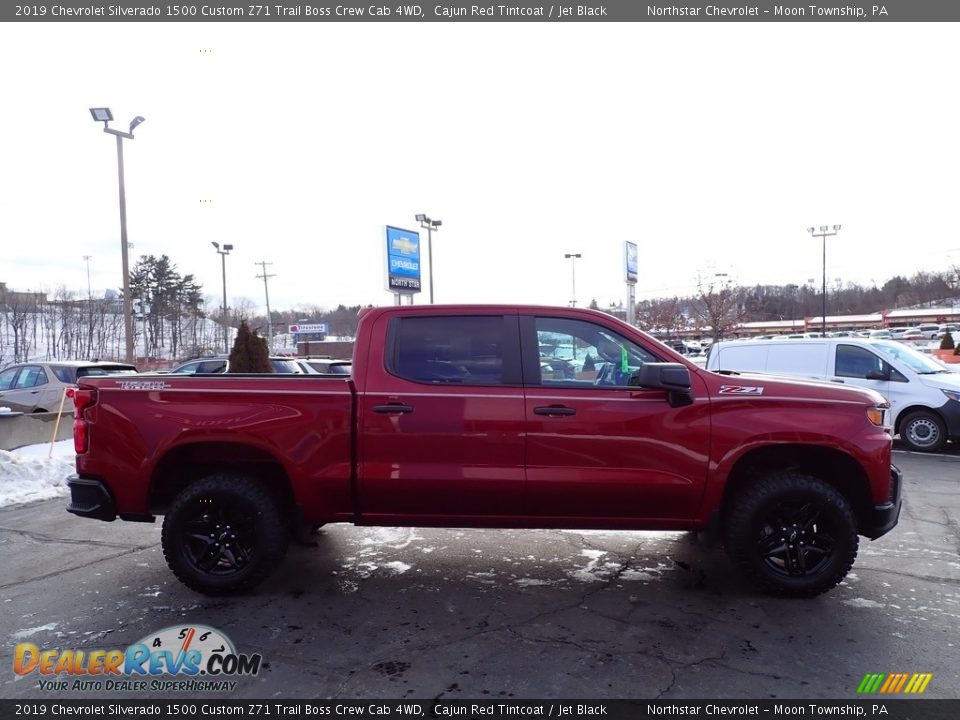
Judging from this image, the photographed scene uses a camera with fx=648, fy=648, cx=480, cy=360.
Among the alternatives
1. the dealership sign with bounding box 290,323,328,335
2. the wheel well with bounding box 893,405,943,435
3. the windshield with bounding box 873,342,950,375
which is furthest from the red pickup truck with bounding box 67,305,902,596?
the dealership sign with bounding box 290,323,328,335

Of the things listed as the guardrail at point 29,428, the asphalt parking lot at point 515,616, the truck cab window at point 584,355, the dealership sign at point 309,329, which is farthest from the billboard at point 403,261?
the dealership sign at point 309,329

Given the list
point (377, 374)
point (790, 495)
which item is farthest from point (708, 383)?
point (377, 374)

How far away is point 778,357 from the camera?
11.3m

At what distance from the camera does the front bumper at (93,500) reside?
4.43 meters

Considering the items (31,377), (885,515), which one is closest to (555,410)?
(885,515)

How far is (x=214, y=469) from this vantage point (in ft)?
15.3

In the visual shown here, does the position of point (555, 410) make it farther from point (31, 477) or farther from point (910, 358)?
point (910, 358)

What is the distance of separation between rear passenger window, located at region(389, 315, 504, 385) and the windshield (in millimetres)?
8830

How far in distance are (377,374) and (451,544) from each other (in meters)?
2.02

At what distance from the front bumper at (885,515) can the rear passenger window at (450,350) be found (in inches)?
104

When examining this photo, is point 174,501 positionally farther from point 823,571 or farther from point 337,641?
point 823,571

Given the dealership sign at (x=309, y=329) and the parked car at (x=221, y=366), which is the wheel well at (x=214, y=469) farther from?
the dealership sign at (x=309, y=329)

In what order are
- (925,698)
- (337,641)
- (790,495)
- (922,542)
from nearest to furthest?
(925,698)
(337,641)
(790,495)
(922,542)

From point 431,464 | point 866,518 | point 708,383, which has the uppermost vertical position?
point 708,383
